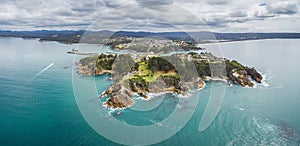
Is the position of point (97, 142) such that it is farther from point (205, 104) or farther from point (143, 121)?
point (205, 104)

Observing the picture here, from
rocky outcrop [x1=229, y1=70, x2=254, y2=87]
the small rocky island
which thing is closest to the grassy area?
the small rocky island

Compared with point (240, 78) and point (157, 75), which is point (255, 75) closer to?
point (240, 78)

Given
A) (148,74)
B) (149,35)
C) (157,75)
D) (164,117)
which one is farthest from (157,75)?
(149,35)

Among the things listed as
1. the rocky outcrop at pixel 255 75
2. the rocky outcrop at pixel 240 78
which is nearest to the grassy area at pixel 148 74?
the rocky outcrop at pixel 240 78

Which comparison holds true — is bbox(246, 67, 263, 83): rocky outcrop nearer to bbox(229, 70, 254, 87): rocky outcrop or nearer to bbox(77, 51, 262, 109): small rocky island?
bbox(77, 51, 262, 109): small rocky island

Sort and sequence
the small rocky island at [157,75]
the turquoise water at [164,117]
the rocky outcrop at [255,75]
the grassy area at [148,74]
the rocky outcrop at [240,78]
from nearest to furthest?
the turquoise water at [164,117] < the small rocky island at [157,75] < the grassy area at [148,74] < the rocky outcrop at [240,78] < the rocky outcrop at [255,75]

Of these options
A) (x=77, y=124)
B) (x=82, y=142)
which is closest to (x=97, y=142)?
(x=82, y=142)

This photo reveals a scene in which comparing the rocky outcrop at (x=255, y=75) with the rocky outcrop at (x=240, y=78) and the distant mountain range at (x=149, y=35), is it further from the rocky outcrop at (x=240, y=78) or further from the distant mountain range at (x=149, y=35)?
the distant mountain range at (x=149, y=35)

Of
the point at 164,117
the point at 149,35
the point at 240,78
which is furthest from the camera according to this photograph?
the point at 149,35
